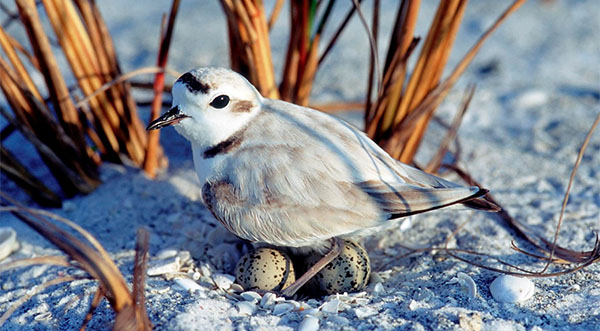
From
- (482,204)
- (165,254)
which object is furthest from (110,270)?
(482,204)

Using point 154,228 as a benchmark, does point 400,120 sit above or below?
above

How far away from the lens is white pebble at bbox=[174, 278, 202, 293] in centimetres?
170

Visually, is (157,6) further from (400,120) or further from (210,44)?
(400,120)

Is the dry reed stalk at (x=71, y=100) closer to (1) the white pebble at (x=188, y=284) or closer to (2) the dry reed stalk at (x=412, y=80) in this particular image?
(1) the white pebble at (x=188, y=284)

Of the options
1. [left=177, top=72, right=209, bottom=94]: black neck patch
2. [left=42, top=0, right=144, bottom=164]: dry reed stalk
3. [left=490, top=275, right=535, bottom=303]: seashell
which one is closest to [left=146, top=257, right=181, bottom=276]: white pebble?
[left=177, top=72, right=209, bottom=94]: black neck patch

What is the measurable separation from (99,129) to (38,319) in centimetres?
94

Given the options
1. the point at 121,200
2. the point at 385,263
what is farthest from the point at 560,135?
the point at 121,200

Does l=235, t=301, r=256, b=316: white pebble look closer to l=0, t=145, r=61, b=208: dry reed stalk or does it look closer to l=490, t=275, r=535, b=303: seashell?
l=490, t=275, r=535, b=303: seashell

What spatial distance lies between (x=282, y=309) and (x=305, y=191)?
0.34 m

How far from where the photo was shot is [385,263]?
198 centimetres

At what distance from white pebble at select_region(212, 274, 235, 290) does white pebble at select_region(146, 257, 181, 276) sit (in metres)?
0.13

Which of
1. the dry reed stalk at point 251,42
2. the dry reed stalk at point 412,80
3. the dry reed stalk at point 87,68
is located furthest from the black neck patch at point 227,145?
the dry reed stalk at point 87,68

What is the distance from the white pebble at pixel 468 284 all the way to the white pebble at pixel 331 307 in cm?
39

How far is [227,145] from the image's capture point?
1.76m
